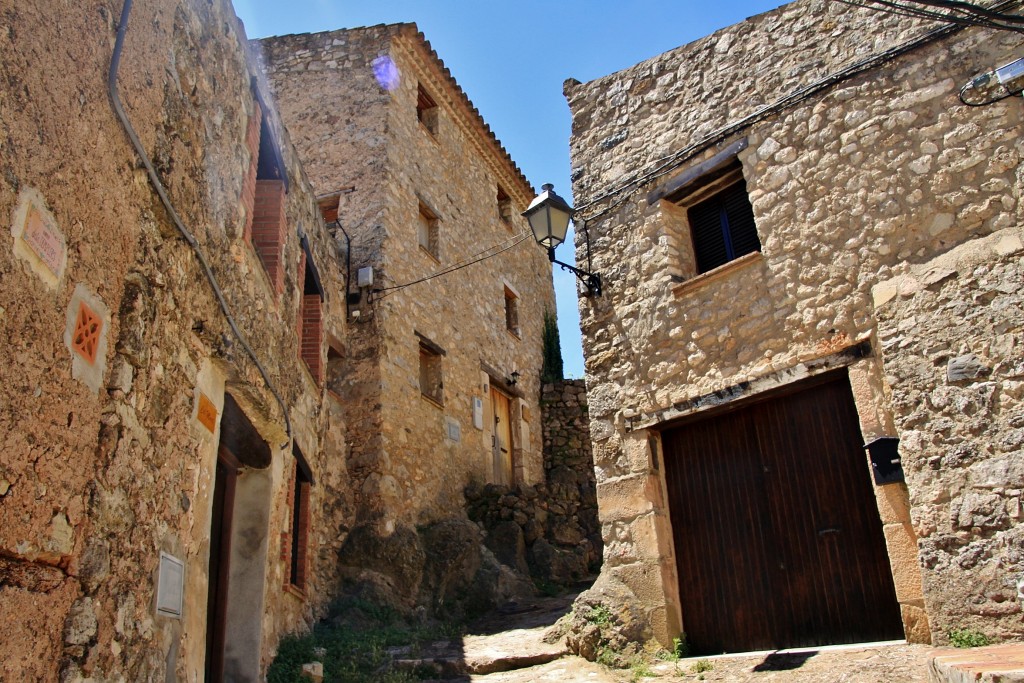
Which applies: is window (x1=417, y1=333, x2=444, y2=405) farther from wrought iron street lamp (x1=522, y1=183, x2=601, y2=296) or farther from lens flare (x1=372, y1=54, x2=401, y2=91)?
wrought iron street lamp (x1=522, y1=183, x2=601, y2=296)

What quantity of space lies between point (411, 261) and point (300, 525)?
13.9ft

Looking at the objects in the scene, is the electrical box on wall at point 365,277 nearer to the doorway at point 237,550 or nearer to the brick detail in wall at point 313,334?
the brick detail in wall at point 313,334

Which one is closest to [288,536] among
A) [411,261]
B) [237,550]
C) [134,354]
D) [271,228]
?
[237,550]

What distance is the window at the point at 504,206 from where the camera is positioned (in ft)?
48.0

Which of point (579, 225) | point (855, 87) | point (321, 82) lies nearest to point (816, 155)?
point (855, 87)

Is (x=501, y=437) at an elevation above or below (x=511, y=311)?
below

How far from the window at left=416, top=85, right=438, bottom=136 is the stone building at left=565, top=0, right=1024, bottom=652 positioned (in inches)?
235

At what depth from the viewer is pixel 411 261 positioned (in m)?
10.7

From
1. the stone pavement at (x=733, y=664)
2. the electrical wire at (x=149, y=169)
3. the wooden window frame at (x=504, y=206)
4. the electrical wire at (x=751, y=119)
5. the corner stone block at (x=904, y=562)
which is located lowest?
the stone pavement at (x=733, y=664)

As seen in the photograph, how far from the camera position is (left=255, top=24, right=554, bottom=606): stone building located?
927 cm

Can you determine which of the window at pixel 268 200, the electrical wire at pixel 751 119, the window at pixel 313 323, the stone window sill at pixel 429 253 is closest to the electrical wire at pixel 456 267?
the stone window sill at pixel 429 253

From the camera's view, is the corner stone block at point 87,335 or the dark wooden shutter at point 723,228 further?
the dark wooden shutter at point 723,228

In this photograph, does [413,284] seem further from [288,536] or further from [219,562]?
[219,562]

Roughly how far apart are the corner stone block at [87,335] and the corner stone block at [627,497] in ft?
12.9
